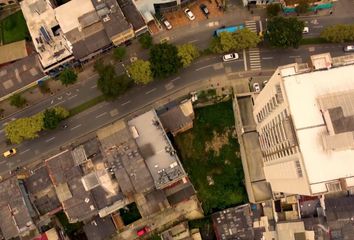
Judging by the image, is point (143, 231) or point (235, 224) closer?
point (235, 224)

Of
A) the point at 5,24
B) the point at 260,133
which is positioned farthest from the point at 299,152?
the point at 5,24

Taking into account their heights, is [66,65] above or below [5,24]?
below

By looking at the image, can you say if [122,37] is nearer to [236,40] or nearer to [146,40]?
[146,40]

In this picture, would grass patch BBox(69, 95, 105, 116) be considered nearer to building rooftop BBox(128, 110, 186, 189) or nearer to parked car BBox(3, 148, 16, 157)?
building rooftop BBox(128, 110, 186, 189)

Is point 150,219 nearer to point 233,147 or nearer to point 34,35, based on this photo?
point 233,147

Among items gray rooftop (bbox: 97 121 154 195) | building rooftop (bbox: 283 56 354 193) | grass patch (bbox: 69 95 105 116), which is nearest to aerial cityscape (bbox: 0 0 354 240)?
gray rooftop (bbox: 97 121 154 195)

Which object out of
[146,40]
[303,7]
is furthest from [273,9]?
[146,40]
